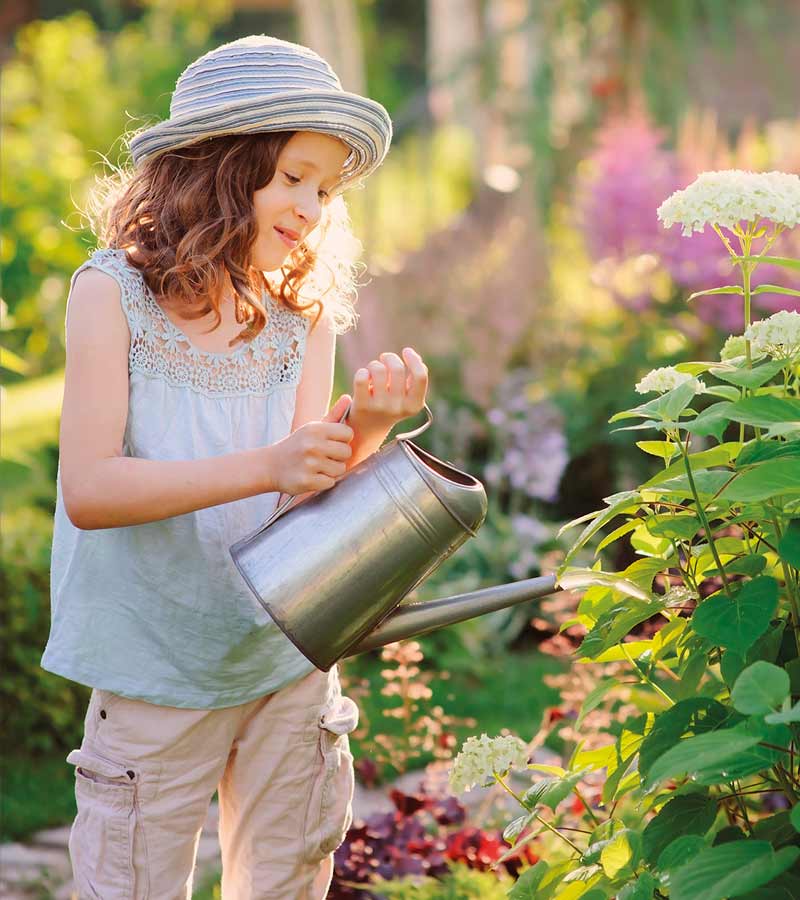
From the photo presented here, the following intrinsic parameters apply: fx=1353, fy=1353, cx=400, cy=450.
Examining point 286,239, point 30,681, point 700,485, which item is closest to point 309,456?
point 286,239

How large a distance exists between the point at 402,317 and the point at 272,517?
3.17 m

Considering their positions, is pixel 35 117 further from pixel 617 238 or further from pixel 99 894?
pixel 99 894

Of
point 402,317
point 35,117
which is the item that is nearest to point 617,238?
point 402,317

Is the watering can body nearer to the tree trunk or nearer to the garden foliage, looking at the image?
the garden foliage

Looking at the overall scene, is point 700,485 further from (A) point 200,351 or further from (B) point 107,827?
(B) point 107,827

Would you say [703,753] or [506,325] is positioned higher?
[703,753]

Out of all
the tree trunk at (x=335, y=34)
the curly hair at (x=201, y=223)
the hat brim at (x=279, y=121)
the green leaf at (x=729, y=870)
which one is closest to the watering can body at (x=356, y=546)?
the curly hair at (x=201, y=223)

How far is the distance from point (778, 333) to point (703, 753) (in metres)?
0.50

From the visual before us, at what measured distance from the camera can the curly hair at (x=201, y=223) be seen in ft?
5.97

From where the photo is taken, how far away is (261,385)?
1.90 m

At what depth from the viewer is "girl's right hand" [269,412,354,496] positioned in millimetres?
1647

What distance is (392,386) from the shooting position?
5.65 feet

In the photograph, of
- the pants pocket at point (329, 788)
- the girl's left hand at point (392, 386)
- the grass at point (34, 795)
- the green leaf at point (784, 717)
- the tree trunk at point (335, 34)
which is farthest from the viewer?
the tree trunk at point (335, 34)

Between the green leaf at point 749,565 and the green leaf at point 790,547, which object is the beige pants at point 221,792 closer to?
the green leaf at point 749,565
